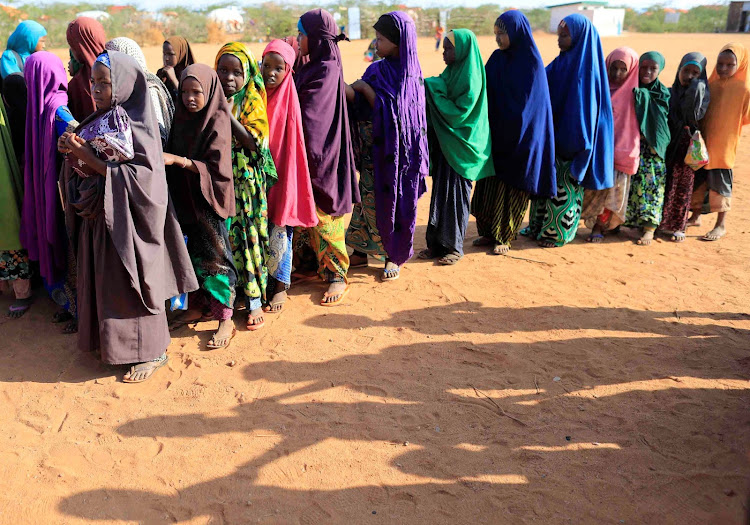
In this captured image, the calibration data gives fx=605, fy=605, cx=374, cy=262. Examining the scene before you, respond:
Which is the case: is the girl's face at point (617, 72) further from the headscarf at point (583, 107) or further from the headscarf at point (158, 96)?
the headscarf at point (158, 96)

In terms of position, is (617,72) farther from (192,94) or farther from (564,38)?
(192,94)

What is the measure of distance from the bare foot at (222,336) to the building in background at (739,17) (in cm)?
3932

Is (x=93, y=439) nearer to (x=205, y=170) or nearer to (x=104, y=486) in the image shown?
(x=104, y=486)

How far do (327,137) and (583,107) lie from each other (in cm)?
253

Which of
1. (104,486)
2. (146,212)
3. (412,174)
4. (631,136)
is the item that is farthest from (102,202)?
(631,136)

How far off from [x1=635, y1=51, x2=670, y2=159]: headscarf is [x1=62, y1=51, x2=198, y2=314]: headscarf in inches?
177

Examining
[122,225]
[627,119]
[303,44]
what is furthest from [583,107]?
[122,225]

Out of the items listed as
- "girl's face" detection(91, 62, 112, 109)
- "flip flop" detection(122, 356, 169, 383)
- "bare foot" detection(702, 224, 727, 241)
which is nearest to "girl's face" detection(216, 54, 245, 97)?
"girl's face" detection(91, 62, 112, 109)

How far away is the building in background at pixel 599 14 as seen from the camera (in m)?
36.2

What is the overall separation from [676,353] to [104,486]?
141 inches

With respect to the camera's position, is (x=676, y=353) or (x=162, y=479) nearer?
(x=162, y=479)

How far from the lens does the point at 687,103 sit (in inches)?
A: 226

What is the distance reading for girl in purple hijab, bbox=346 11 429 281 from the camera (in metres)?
4.72

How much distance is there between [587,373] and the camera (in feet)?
12.7
